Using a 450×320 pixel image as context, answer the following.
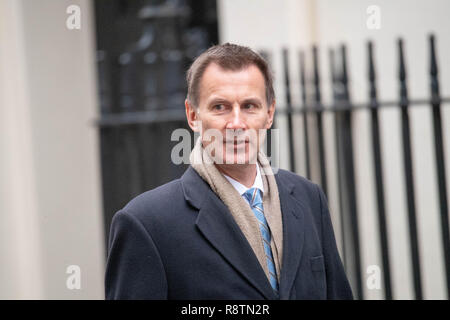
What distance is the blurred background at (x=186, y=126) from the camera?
4359 mm

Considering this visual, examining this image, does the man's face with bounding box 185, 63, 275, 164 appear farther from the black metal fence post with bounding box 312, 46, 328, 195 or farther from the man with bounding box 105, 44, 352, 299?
the black metal fence post with bounding box 312, 46, 328, 195

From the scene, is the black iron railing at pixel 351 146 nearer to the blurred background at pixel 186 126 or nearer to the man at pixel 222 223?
the blurred background at pixel 186 126

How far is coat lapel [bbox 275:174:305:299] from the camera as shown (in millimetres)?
2154

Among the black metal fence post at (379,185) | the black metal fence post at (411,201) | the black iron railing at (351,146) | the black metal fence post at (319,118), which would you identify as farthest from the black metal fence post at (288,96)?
the black metal fence post at (411,201)

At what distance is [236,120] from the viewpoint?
2143mm

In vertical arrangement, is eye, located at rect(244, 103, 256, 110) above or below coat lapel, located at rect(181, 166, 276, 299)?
above

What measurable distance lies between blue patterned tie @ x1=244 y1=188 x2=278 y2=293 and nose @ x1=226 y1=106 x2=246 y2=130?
0.22 meters

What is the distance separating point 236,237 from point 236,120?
345 millimetres

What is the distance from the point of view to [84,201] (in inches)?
228

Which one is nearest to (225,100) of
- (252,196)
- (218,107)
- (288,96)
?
(218,107)

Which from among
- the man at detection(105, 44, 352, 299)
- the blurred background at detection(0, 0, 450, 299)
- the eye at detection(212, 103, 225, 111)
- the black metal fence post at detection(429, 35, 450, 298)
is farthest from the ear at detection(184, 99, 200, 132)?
the black metal fence post at detection(429, 35, 450, 298)

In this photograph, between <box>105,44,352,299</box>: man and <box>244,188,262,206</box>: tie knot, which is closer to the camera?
<box>105,44,352,299</box>: man
